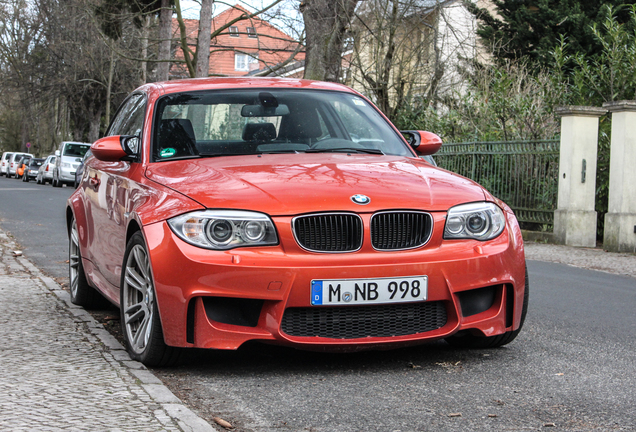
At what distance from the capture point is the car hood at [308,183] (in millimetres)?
4457

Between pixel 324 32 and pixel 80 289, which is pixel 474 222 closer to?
pixel 80 289

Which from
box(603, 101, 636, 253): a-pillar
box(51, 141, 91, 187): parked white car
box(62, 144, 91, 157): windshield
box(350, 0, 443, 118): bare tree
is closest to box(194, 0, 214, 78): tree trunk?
box(350, 0, 443, 118): bare tree

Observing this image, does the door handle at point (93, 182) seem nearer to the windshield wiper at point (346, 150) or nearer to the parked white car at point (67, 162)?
the windshield wiper at point (346, 150)

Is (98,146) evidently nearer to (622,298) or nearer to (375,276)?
(375,276)

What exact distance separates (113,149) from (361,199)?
5.92 feet

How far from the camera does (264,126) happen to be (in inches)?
225

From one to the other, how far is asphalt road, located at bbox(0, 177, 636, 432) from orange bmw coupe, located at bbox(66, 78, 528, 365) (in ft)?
0.64

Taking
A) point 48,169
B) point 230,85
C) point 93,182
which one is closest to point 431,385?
point 230,85

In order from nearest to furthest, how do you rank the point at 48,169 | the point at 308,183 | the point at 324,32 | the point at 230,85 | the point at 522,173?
1. the point at 308,183
2. the point at 230,85
3. the point at 522,173
4. the point at 324,32
5. the point at 48,169

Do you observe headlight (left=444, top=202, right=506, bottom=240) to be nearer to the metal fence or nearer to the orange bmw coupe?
the orange bmw coupe

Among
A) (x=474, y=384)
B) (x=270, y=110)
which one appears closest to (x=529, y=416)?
(x=474, y=384)

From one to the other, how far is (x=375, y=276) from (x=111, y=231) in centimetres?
203

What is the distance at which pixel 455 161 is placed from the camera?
18938 millimetres

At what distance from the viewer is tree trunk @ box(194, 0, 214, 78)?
79.7ft
